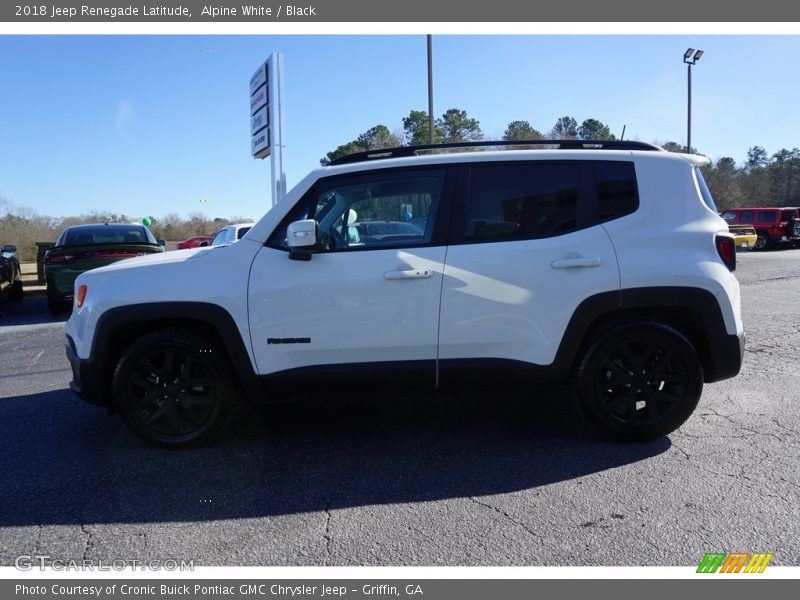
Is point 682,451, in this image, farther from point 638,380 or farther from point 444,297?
point 444,297

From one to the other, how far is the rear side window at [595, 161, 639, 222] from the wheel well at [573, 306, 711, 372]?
627 mm

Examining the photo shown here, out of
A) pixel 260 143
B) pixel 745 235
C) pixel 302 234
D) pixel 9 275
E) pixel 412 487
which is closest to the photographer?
pixel 412 487

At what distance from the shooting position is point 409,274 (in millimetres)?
3635

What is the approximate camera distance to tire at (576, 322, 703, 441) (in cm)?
377

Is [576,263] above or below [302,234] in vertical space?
below

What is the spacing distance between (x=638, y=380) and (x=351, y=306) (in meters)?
1.89

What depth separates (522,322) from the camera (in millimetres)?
3705

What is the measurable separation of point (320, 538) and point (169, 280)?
187cm

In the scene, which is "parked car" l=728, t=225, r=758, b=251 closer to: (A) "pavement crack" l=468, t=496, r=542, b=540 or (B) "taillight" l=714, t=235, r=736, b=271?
(B) "taillight" l=714, t=235, r=736, b=271

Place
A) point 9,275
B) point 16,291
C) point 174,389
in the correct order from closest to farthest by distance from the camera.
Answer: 1. point 174,389
2. point 9,275
3. point 16,291

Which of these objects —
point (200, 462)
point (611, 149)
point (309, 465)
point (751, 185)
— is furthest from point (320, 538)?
point (751, 185)

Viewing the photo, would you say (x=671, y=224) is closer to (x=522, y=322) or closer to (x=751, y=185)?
(x=522, y=322)

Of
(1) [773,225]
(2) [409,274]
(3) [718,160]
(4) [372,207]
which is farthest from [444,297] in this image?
(3) [718,160]
